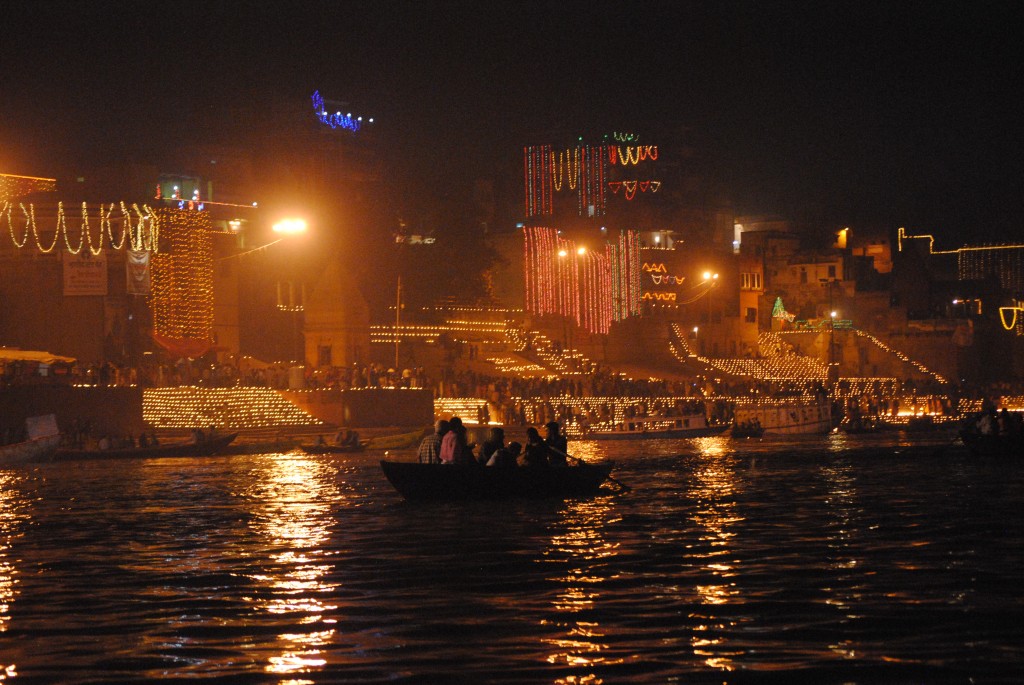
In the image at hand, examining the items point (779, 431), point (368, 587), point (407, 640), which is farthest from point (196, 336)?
point (407, 640)

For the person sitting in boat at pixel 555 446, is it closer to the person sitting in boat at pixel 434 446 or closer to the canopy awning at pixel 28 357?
the person sitting in boat at pixel 434 446

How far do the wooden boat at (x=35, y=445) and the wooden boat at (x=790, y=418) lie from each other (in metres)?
26.6

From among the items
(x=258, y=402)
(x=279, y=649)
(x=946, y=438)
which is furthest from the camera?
(x=946, y=438)

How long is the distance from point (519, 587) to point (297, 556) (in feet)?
13.3

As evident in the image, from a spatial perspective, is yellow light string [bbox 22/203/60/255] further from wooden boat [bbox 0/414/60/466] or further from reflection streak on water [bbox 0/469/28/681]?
reflection streak on water [bbox 0/469/28/681]

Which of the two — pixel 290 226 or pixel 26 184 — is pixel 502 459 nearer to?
pixel 26 184

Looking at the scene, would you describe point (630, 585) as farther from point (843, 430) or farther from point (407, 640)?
point (843, 430)

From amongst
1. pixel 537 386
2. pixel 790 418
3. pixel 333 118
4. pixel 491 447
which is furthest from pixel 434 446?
pixel 333 118

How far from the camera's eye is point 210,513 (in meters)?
22.2

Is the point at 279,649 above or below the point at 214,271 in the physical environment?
below

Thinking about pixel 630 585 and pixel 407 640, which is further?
pixel 630 585

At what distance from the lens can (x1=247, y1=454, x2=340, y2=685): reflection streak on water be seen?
33.0ft

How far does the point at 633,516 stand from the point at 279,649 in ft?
37.0

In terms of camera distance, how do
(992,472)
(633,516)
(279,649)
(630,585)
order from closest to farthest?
1. (279,649)
2. (630,585)
3. (633,516)
4. (992,472)
